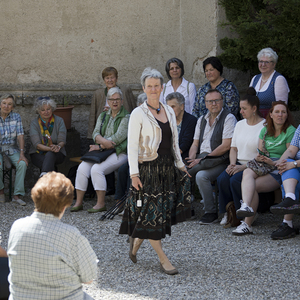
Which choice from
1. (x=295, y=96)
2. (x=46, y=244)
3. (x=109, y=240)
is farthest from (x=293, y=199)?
(x=46, y=244)

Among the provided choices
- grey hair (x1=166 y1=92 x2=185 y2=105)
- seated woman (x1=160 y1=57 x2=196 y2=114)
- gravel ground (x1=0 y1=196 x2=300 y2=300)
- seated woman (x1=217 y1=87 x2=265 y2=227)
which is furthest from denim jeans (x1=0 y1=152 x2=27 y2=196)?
seated woman (x1=217 y1=87 x2=265 y2=227)

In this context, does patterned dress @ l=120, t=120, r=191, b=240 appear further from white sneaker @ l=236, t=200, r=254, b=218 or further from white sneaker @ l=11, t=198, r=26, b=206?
white sneaker @ l=11, t=198, r=26, b=206

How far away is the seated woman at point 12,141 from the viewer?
6.73m

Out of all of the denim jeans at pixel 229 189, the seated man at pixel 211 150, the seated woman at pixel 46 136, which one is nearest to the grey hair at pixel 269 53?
the seated man at pixel 211 150

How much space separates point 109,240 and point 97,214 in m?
1.13

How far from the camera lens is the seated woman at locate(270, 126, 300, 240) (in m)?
4.58

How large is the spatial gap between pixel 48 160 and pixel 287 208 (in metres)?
3.59

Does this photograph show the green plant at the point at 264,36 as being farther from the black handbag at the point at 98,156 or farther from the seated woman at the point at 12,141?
the seated woman at the point at 12,141

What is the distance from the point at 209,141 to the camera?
587 cm

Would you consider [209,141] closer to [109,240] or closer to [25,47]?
[109,240]

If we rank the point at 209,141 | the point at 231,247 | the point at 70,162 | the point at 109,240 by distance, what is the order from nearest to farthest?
1. the point at 231,247
2. the point at 109,240
3. the point at 209,141
4. the point at 70,162

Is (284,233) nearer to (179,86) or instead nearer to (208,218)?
(208,218)

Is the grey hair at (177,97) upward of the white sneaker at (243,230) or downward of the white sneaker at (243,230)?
upward

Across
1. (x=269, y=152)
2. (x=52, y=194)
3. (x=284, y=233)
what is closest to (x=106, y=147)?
(x=269, y=152)
